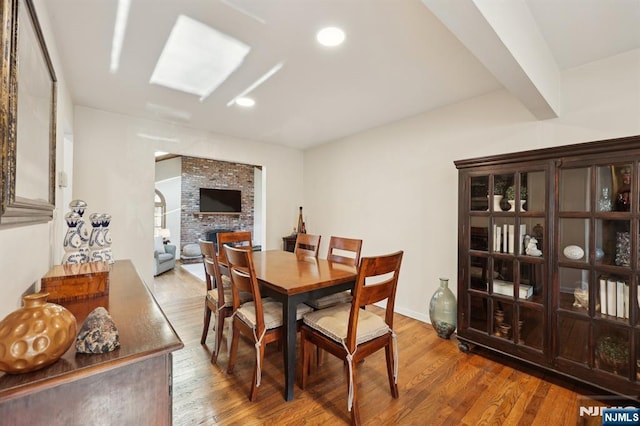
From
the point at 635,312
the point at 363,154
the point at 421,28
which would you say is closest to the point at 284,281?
the point at 421,28

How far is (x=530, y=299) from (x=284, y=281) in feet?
6.12

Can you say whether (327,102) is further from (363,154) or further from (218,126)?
(218,126)

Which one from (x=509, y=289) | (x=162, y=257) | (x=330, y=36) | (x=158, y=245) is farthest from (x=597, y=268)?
(x=158, y=245)

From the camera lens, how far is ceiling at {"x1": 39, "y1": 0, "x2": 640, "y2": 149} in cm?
153

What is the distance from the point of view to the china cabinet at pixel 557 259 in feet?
5.69

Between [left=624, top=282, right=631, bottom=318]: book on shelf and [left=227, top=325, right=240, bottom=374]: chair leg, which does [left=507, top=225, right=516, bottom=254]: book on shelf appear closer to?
[left=624, top=282, right=631, bottom=318]: book on shelf

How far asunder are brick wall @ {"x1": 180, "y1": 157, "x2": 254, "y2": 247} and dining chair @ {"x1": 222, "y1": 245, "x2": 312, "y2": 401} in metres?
6.23

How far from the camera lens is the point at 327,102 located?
9.39ft

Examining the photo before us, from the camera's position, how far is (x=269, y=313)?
76.8 inches

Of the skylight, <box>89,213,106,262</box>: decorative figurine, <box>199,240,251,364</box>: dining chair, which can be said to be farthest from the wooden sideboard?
the skylight

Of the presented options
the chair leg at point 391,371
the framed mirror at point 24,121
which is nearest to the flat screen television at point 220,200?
the framed mirror at point 24,121

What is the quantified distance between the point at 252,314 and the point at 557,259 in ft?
7.13

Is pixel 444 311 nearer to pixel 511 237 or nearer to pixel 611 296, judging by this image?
pixel 511 237

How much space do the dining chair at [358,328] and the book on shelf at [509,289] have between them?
3.55 ft
